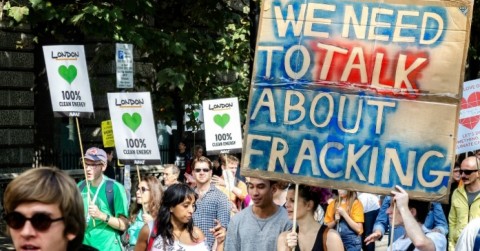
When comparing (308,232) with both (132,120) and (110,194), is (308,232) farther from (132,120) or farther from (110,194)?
(132,120)

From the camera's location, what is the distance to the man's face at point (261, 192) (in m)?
7.93

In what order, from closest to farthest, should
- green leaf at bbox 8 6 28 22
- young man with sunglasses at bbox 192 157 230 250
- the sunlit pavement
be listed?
young man with sunglasses at bbox 192 157 230 250
green leaf at bbox 8 6 28 22
the sunlit pavement

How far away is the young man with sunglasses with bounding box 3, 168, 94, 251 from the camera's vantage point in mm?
3875

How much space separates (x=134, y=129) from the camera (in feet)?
40.3

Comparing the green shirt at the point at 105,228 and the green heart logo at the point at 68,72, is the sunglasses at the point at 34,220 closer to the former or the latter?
the green shirt at the point at 105,228

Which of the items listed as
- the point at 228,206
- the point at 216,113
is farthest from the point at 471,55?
the point at 228,206

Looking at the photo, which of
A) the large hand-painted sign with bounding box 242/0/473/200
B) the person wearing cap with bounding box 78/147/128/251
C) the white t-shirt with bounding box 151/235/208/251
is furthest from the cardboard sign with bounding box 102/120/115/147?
the large hand-painted sign with bounding box 242/0/473/200

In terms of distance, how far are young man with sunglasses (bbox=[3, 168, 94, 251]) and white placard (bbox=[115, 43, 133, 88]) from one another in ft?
35.2

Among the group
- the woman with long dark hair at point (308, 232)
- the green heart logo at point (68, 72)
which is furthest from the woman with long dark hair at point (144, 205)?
the woman with long dark hair at point (308, 232)

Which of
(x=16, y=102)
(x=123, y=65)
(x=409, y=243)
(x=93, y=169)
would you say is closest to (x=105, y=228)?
(x=93, y=169)

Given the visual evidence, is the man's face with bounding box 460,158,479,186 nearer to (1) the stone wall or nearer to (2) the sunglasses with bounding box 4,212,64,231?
(2) the sunglasses with bounding box 4,212,64,231

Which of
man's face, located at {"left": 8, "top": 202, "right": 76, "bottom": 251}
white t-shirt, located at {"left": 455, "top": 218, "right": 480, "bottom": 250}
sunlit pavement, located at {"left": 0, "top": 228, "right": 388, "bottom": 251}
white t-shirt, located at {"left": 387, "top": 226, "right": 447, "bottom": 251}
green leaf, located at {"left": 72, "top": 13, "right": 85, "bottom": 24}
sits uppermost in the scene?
green leaf, located at {"left": 72, "top": 13, "right": 85, "bottom": 24}

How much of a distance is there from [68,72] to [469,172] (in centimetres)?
440

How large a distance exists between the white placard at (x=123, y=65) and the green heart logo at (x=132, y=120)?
2332 millimetres
